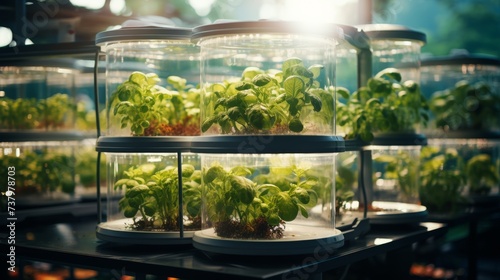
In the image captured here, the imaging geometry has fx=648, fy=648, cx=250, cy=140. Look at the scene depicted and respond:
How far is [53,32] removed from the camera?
3867 millimetres

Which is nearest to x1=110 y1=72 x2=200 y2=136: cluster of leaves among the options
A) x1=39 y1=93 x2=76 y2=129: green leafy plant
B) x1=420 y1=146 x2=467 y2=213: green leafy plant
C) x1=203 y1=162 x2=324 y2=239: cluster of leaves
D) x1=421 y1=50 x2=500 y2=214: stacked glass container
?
x1=203 y1=162 x2=324 y2=239: cluster of leaves

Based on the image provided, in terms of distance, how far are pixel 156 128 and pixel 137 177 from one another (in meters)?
0.22

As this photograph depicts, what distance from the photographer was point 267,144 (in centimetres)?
232

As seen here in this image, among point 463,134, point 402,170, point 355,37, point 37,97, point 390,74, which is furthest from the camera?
point 463,134

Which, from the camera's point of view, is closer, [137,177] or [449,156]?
[137,177]

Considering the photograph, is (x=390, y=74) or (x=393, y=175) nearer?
(x=390, y=74)

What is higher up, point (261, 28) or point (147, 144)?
point (261, 28)

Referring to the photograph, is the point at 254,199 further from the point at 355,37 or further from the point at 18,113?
Answer: the point at 18,113

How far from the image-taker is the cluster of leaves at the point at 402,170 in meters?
3.51

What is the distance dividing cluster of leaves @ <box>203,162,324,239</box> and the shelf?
0.11m

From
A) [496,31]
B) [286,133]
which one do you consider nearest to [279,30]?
[286,133]

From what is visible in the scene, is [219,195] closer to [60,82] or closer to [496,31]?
[60,82]

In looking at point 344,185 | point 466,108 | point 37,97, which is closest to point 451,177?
point 466,108

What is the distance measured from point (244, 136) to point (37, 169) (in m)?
1.76
